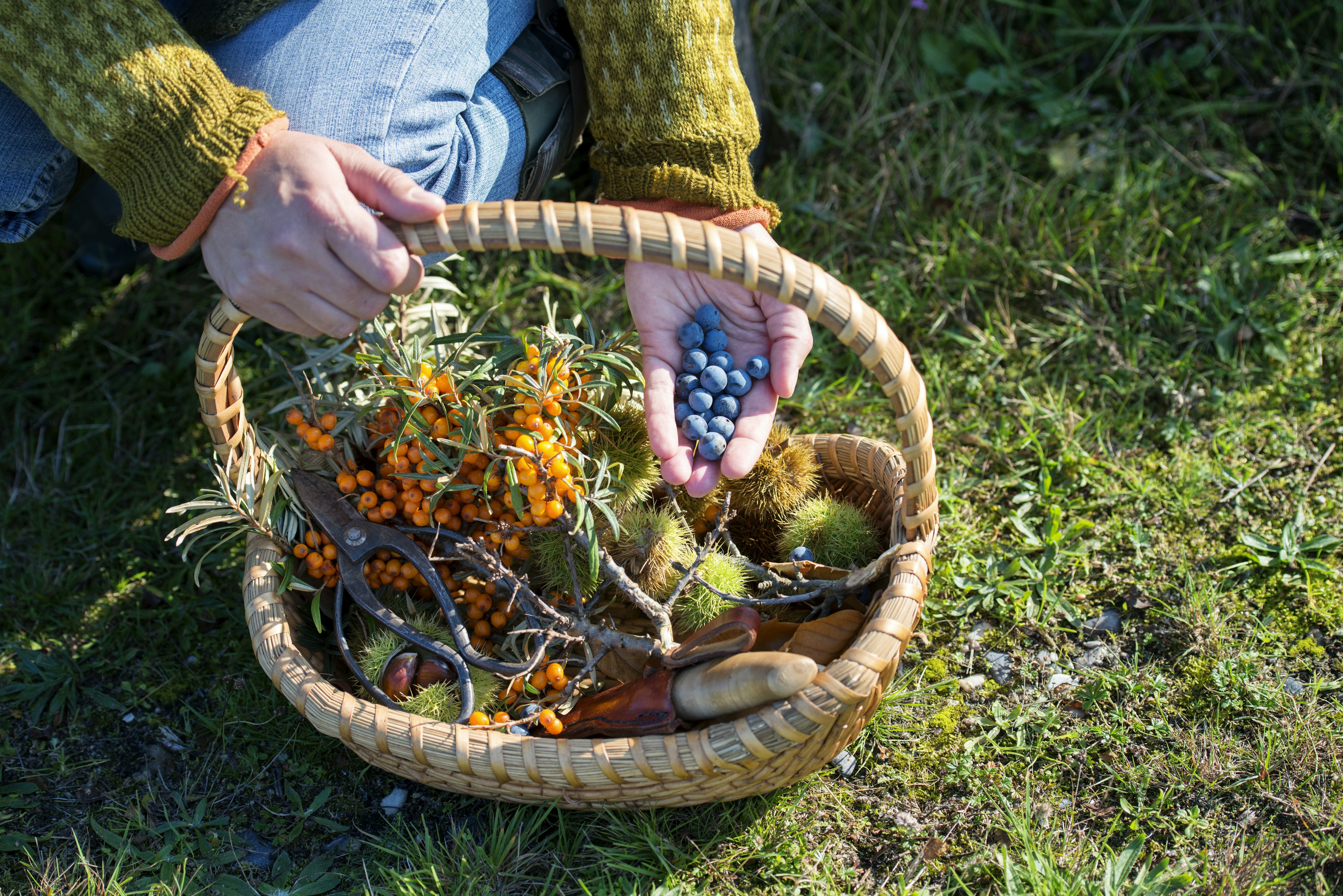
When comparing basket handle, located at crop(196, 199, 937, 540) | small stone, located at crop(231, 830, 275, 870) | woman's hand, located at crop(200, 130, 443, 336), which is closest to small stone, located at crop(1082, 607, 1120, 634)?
basket handle, located at crop(196, 199, 937, 540)

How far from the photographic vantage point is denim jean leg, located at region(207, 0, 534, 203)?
1.85m

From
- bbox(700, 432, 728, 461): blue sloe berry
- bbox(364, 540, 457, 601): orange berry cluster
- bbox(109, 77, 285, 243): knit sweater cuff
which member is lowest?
bbox(364, 540, 457, 601): orange berry cluster

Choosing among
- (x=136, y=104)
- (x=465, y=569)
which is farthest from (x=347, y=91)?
(x=465, y=569)

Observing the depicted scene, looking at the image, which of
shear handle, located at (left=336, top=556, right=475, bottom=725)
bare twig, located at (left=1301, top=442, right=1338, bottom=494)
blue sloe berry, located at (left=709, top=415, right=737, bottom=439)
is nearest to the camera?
shear handle, located at (left=336, top=556, right=475, bottom=725)

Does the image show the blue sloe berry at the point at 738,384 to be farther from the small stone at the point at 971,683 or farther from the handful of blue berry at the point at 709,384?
the small stone at the point at 971,683

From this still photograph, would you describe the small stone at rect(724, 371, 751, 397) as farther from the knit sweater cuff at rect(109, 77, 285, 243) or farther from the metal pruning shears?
the knit sweater cuff at rect(109, 77, 285, 243)

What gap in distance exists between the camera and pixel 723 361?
192 cm

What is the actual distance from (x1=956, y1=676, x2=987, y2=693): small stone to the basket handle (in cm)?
66

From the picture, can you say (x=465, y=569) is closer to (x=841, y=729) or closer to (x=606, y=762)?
(x=606, y=762)

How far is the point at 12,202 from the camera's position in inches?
77.7

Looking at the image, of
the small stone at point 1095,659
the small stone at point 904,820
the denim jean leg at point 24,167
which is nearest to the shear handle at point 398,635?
the small stone at point 904,820

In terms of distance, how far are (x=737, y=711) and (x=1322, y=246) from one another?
2317mm

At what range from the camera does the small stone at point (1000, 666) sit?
82.7 inches

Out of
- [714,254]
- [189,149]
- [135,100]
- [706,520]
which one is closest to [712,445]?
[706,520]
